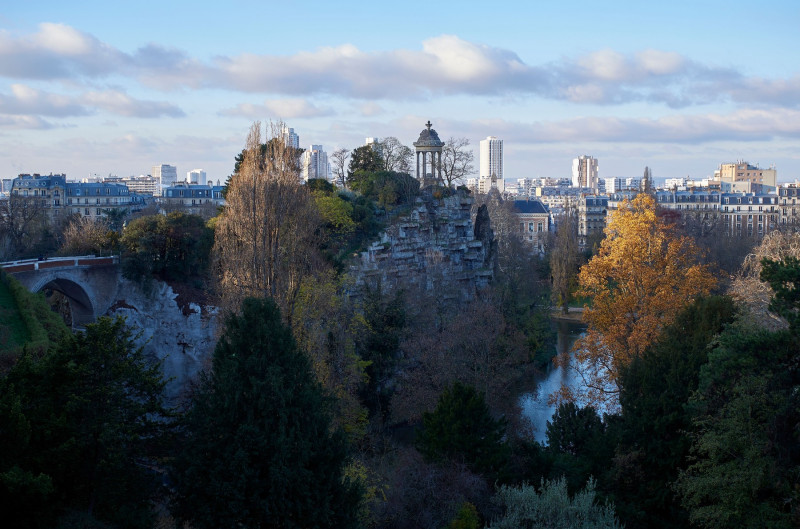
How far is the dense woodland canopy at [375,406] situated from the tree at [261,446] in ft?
A: 0.11

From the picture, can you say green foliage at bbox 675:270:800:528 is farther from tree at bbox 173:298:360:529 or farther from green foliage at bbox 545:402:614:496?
tree at bbox 173:298:360:529

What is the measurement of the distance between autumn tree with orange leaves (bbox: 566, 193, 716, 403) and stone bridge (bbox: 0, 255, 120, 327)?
17084mm

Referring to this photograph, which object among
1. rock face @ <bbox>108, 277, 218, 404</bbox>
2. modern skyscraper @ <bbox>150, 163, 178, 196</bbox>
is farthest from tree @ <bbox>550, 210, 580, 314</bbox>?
modern skyscraper @ <bbox>150, 163, 178, 196</bbox>

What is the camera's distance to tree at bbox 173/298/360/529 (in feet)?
33.6

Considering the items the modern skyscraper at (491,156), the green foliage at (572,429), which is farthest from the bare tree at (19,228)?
the modern skyscraper at (491,156)

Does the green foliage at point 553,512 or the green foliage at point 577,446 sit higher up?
the green foliage at point 553,512

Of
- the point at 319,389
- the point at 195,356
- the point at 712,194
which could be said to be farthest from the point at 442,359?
the point at 712,194

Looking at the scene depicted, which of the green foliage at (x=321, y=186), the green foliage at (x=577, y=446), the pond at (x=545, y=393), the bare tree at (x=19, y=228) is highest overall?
the green foliage at (x=321, y=186)

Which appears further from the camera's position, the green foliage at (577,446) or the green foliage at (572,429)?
the green foliage at (572,429)

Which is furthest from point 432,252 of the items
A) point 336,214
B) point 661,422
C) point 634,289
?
point 661,422

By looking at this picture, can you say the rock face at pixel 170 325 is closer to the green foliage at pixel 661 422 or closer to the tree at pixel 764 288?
the green foliage at pixel 661 422

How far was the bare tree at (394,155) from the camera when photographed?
125 ft

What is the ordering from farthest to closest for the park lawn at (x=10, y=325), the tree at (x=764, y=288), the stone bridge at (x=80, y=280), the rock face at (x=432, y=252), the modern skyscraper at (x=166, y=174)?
the modern skyscraper at (x=166, y=174) → the rock face at (x=432, y=252) → the stone bridge at (x=80, y=280) → the park lawn at (x=10, y=325) → the tree at (x=764, y=288)

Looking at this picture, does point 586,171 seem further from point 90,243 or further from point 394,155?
point 90,243
